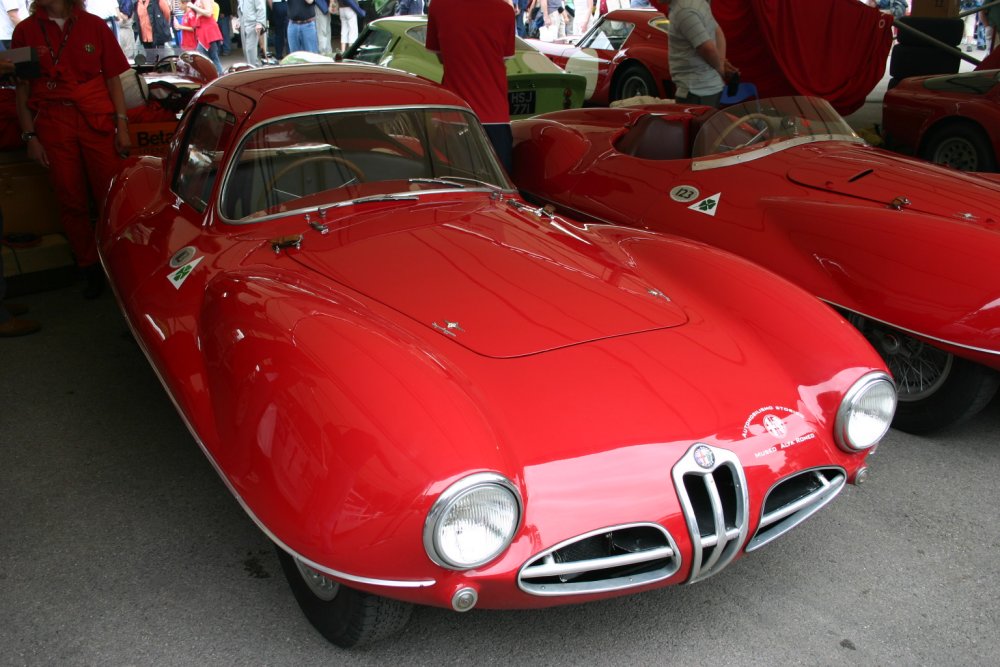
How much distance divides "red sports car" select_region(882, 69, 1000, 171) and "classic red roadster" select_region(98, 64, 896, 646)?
4.27 m

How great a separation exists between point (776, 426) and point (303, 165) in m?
1.96

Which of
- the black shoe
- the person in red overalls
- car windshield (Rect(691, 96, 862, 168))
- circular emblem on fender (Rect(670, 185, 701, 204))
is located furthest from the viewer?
the black shoe

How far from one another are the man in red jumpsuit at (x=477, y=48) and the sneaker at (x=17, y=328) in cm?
256

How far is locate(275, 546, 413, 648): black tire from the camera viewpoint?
2.17m

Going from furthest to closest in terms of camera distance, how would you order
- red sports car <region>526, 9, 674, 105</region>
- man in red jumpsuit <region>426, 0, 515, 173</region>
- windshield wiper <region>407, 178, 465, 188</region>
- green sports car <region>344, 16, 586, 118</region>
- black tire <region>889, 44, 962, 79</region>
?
red sports car <region>526, 9, 674, 105</region> → black tire <region>889, 44, 962, 79</region> → green sports car <region>344, 16, 586, 118</region> → man in red jumpsuit <region>426, 0, 515, 173</region> → windshield wiper <region>407, 178, 465, 188</region>

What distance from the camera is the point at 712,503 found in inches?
80.7

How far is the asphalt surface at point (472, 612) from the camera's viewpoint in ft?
7.59

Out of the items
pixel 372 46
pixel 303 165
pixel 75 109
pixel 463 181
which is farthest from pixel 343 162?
pixel 372 46

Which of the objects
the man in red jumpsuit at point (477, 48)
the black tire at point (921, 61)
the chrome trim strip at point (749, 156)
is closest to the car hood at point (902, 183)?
the chrome trim strip at point (749, 156)

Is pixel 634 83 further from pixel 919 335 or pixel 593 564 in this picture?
pixel 593 564

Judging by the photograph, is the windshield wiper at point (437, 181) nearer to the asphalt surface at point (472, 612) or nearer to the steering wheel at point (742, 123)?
the asphalt surface at point (472, 612)

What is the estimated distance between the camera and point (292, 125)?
3.23 meters

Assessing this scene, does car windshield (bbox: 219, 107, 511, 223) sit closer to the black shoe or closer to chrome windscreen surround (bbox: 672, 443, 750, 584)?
chrome windscreen surround (bbox: 672, 443, 750, 584)

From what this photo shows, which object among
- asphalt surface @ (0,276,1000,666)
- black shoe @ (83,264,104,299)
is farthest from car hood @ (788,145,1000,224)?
black shoe @ (83,264,104,299)
